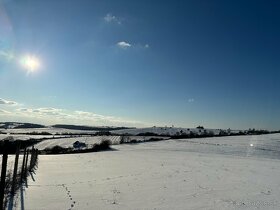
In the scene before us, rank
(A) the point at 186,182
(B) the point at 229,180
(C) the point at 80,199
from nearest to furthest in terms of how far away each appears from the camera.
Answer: (C) the point at 80,199, (A) the point at 186,182, (B) the point at 229,180

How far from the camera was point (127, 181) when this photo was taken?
2092 centimetres

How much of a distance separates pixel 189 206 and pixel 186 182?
651 cm

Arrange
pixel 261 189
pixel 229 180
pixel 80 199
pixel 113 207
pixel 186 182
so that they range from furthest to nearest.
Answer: pixel 229 180 < pixel 186 182 < pixel 261 189 < pixel 80 199 < pixel 113 207

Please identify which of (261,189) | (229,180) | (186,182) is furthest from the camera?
(229,180)

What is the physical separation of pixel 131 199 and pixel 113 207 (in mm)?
1746

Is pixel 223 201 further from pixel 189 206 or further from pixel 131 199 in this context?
pixel 131 199

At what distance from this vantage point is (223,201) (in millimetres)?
15297

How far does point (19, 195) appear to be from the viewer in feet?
50.2

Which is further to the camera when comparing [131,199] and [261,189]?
[261,189]

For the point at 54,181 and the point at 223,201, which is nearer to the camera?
the point at 223,201

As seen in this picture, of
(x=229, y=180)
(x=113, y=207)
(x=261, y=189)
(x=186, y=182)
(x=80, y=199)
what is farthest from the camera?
(x=229, y=180)

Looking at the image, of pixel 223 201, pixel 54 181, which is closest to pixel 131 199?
pixel 223 201

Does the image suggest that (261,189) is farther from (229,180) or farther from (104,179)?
(104,179)

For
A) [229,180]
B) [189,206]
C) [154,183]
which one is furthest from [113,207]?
[229,180]
